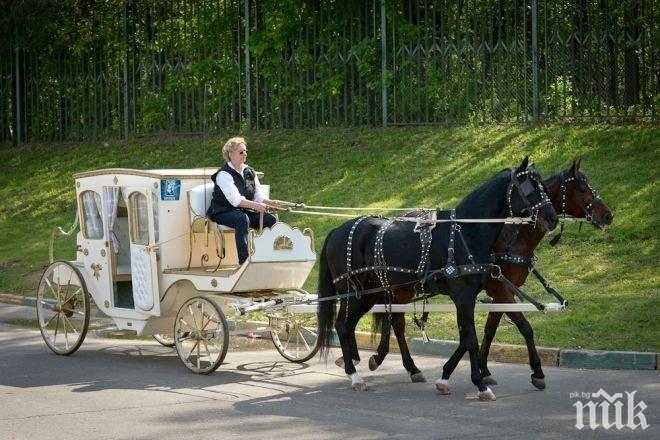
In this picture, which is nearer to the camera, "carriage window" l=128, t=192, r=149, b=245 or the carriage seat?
the carriage seat

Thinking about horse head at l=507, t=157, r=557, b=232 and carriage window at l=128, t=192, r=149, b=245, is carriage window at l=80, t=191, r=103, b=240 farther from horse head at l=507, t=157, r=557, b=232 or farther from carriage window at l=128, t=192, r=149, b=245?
horse head at l=507, t=157, r=557, b=232

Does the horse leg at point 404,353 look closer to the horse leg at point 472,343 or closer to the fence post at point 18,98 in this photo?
the horse leg at point 472,343

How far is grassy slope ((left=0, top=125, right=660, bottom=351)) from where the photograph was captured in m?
13.1

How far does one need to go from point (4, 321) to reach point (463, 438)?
866cm

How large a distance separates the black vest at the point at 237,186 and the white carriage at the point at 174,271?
0.63 ft

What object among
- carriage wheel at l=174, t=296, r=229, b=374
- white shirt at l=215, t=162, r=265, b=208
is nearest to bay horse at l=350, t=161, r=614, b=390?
carriage wheel at l=174, t=296, r=229, b=374

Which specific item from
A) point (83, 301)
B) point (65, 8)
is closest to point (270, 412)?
point (83, 301)

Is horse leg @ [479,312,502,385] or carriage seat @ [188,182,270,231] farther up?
carriage seat @ [188,182,270,231]

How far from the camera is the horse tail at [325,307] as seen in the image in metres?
11.2

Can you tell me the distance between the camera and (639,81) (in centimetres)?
1936

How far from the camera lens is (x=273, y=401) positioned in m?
10.0

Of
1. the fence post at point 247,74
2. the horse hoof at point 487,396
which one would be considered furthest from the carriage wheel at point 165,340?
the fence post at point 247,74

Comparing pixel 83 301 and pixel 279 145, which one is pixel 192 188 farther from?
pixel 279 145

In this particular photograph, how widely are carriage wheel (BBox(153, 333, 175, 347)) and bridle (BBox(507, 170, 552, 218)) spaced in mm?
4656
